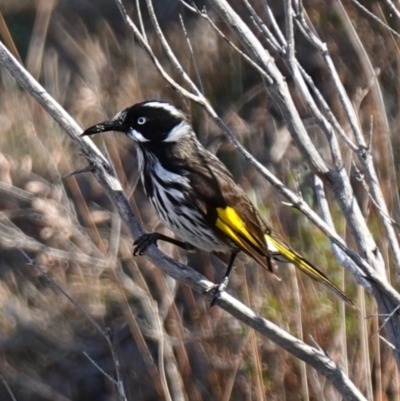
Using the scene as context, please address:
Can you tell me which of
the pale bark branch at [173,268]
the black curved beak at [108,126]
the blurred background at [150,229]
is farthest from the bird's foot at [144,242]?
the blurred background at [150,229]

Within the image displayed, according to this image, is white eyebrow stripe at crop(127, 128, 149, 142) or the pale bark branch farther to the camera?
white eyebrow stripe at crop(127, 128, 149, 142)

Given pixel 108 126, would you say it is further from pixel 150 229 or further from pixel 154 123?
pixel 150 229

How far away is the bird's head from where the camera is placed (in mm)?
4051

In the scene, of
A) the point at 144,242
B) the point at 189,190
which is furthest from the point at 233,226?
the point at 144,242

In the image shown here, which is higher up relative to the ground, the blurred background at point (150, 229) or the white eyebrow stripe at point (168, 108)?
the white eyebrow stripe at point (168, 108)

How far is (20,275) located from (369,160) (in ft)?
12.0

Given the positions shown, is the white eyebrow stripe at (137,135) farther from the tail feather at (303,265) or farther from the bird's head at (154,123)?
the tail feather at (303,265)

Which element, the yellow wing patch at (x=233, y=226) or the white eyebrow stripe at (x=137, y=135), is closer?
the yellow wing patch at (x=233, y=226)

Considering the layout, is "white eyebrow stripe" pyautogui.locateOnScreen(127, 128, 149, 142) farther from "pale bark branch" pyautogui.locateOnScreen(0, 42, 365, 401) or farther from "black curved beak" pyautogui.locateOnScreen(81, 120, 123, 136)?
"pale bark branch" pyautogui.locateOnScreen(0, 42, 365, 401)

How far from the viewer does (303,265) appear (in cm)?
389

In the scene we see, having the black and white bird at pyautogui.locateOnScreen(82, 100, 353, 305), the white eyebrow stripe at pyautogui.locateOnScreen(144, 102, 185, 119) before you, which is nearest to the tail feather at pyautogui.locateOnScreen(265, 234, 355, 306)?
the black and white bird at pyautogui.locateOnScreen(82, 100, 353, 305)

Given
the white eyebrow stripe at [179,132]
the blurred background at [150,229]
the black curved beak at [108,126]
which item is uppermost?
the black curved beak at [108,126]

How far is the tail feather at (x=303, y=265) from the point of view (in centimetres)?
379

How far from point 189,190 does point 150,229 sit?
6.38ft
